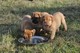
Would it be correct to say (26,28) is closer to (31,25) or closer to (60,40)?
(31,25)

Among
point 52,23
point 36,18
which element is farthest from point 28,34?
point 52,23

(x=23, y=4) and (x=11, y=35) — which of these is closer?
(x=11, y=35)

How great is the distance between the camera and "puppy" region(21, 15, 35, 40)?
7090mm

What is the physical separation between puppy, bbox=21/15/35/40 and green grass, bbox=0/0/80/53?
0.77 ft

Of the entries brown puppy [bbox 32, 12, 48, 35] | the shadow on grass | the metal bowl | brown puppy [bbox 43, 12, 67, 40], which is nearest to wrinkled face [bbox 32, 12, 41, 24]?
brown puppy [bbox 32, 12, 48, 35]

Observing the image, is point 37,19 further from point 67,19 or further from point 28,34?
point 67,19

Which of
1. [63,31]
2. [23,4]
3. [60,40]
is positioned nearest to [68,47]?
[60,40]

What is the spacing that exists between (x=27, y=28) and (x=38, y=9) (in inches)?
89.3

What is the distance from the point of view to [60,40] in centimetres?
725

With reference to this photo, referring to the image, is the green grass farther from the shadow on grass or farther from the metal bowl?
the metal bowl

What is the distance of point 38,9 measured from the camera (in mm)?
9641

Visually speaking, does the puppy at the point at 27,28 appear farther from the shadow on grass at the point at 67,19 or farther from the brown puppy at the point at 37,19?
the shadow on grass at the point at 67,19

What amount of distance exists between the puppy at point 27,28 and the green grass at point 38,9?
23 cm

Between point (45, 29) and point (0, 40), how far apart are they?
1081 mm
